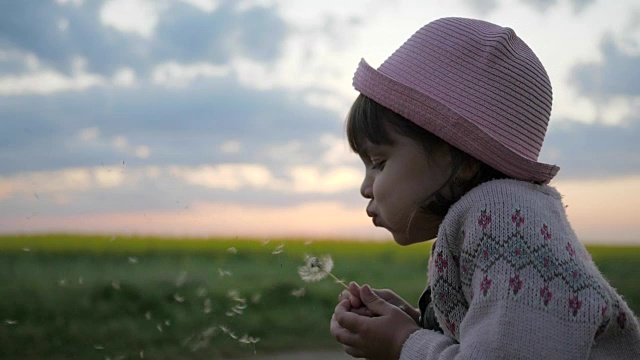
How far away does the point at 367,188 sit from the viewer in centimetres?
180

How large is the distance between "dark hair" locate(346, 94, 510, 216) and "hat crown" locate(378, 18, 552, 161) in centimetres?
7

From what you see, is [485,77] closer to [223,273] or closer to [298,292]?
[298,292]

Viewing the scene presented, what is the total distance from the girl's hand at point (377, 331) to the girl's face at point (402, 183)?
0.60 feet

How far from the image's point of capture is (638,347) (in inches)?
65.6

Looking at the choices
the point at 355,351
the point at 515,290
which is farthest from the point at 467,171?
the point at 355,351

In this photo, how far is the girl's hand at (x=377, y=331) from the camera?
168cm

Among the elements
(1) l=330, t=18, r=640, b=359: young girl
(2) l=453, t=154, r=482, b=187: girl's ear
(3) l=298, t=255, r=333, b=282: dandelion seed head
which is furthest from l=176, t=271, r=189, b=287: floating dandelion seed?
(2) l=453, t=154, r=482, b=187: girl's ear

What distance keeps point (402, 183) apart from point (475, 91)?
0.25m

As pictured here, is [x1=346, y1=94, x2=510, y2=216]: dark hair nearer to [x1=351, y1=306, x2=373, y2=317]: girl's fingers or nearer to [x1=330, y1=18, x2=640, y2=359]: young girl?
[x1=330, y1=18, x2=640, y2=359]: young girl

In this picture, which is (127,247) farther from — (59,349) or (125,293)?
(59,349)

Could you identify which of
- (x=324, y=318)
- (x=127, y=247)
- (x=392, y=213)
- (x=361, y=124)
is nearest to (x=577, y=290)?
(x=392, y=213)

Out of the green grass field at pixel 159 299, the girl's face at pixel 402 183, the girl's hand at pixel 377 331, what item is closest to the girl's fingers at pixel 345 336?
the girl's hand at pixel 377 331

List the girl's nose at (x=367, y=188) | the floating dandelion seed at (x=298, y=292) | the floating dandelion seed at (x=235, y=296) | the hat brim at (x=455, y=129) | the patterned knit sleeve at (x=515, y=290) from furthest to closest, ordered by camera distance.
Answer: the floating dandelion seed at (x=298, y=292), the floating dandelion seed at (x=235, y=296), the girl's nose at (x=367, y=188), the hat brim at (x=455, y=129), the patterned knit sleeve at (x=515, y=290)

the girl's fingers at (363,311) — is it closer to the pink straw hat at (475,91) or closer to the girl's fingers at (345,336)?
the girl's fingers at (345,336)
